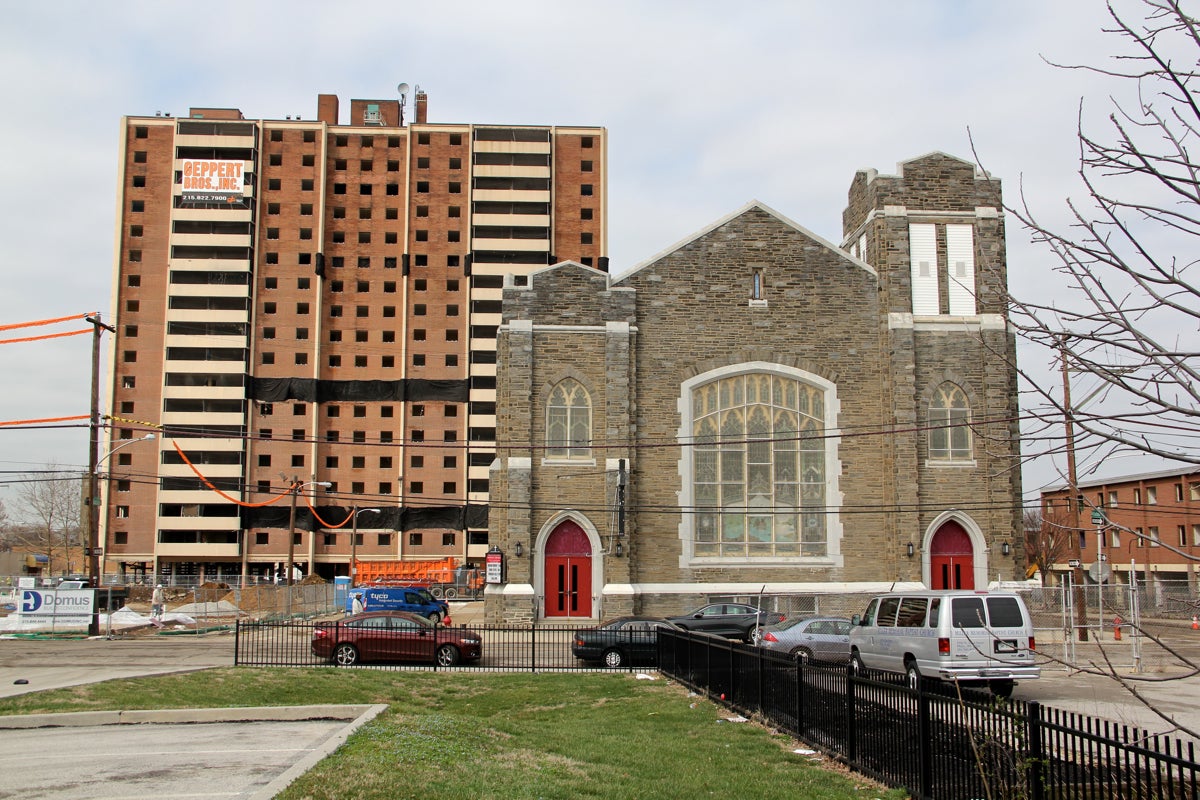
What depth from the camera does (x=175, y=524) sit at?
85.7m

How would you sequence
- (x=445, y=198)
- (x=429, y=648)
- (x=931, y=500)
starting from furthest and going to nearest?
(x=445, y=198)
(x=931, y=500)
(x=429, y=648)

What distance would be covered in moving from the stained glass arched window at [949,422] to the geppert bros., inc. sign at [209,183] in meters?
70.4

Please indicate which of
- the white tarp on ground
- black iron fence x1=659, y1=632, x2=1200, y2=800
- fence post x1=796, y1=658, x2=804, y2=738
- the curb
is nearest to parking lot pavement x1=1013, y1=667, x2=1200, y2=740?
black iron fence x1=659, y1=632, x2=1200, y2=800

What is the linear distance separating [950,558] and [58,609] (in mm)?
30195

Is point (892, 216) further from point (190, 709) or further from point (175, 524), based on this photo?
point (175, 524)

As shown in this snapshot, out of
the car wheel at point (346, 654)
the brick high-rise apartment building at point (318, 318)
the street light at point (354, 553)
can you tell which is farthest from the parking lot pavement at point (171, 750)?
the brick high-rise apartment building at point (318, 318)

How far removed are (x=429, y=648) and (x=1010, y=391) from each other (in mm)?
22345

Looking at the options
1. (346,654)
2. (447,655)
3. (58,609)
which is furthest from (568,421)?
(58,609)

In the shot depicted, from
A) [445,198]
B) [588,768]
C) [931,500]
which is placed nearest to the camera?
[588,768]

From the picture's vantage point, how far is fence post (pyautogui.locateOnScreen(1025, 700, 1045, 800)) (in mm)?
8609

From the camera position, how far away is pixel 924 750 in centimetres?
1039

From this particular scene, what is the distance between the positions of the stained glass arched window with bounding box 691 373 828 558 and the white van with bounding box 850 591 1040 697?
15.3 meters

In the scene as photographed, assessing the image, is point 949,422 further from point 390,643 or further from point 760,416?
point 390,643

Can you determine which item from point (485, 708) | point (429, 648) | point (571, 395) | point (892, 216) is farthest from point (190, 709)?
point (892, 216)
